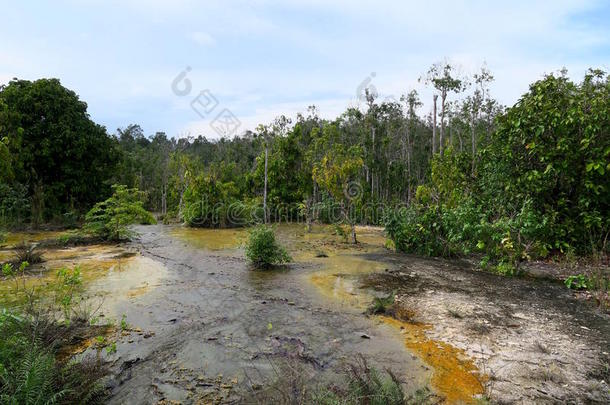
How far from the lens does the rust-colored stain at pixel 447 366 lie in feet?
10.2

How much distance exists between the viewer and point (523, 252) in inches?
293

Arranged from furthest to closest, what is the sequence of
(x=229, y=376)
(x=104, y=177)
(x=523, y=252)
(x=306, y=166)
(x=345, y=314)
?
(x=306, y=166) → (x=104, y=177) → (x=523, y=252) → (x=345, y=314) → (x=229, y=376)

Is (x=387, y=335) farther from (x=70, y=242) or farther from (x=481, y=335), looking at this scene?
(x=70, y=242)

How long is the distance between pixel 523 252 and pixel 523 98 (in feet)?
13.0

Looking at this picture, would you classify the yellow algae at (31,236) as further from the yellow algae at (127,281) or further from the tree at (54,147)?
the yellow algae at (127,281)

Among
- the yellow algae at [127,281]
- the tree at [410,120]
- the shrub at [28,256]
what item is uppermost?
the tree at [410,120]

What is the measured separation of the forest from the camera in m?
3.22

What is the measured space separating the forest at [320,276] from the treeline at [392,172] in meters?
0.07

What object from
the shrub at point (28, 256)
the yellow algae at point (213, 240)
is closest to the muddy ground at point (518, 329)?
the yellow algae at point (213, 240)

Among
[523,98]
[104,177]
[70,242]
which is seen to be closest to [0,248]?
[70,242]

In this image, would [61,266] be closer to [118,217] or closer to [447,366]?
[118,217]

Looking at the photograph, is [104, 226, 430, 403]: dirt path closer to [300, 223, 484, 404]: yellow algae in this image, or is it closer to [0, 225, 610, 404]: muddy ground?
[0, 225, 610, 404]: muddy ground

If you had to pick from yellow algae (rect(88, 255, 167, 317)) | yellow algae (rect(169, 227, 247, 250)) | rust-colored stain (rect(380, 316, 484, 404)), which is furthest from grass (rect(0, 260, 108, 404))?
yellow algae (rect(169, 227, 247, 250))

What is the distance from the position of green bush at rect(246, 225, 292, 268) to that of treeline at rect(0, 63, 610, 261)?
4024 mm
